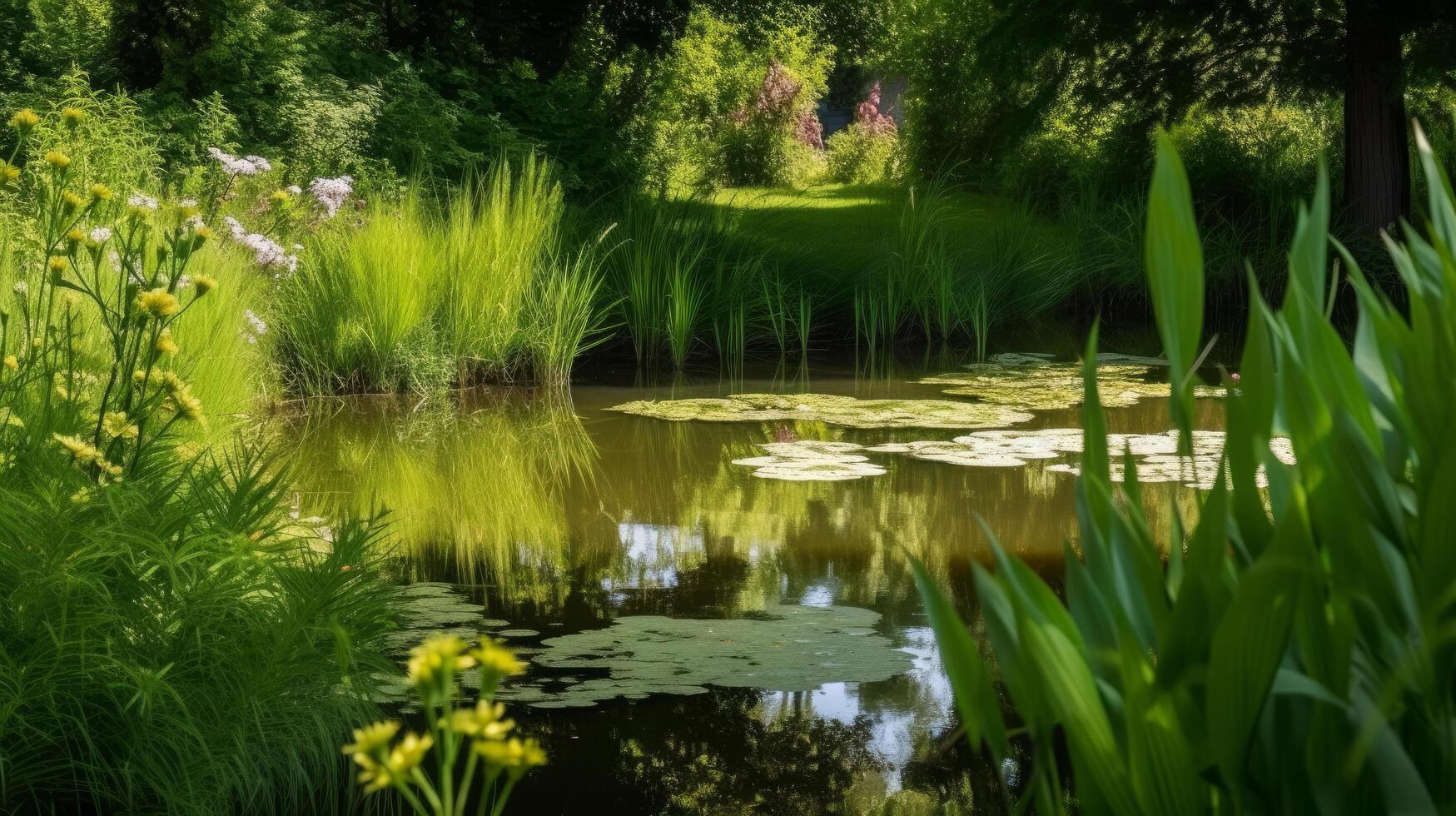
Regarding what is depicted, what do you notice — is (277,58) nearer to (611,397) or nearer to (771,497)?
(611,397)

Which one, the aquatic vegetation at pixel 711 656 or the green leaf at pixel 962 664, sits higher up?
the green leaf at pixel 962 664

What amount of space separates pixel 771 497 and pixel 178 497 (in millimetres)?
2262

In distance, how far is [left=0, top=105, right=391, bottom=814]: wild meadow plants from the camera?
6.98ft

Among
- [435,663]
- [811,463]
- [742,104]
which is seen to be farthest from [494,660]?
[742,104]

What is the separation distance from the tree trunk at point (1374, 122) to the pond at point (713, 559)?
172 inches

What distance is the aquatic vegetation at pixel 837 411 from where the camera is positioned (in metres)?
6.09

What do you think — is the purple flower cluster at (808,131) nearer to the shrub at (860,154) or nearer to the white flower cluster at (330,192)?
the shrub at (860,154)

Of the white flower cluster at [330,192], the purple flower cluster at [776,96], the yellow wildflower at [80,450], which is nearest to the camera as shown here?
the yellow wildflower at [80,450]

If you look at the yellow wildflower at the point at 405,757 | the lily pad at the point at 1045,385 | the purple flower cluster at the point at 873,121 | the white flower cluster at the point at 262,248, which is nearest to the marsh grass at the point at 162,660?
the yellow wildflower at the point at 405,757

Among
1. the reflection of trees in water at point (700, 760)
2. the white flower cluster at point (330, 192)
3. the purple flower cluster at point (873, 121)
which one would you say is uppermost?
the purple flower cluster at point (873, 121)

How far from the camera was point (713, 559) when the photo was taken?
12.9 ft

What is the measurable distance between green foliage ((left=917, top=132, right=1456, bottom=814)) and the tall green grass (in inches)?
237

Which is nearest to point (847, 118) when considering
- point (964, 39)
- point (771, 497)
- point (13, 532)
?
point (964, 39)

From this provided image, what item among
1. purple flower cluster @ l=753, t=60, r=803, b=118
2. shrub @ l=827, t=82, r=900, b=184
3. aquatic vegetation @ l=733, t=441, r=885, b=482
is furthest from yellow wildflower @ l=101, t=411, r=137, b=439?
purple flower cluster @ l=753, t=60, r=803, b=118
